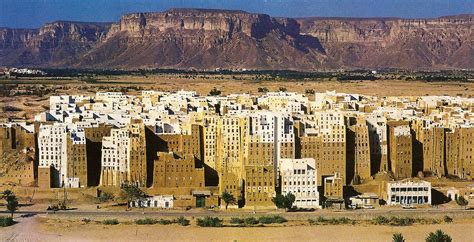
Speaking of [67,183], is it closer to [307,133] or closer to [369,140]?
[307,133]

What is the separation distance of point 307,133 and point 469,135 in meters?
14.9

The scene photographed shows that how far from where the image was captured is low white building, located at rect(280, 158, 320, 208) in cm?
7169

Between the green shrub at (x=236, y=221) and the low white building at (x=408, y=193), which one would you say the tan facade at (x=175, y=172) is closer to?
the green shrub at (x=236, y=221)

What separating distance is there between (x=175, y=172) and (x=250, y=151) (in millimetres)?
6363

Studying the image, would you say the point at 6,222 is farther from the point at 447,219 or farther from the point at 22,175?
the point at 447,219

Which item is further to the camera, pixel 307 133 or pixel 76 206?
pixel 307 133

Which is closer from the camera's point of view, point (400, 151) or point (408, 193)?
point (408, 193)

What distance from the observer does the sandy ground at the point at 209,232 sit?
61125 mm

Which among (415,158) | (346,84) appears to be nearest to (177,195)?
(415,158)

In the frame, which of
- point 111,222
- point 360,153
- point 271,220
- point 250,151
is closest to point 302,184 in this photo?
point 250,151

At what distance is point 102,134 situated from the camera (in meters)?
80.1

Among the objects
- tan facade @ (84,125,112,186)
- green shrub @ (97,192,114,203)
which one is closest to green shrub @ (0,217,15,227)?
green shrub @ (97,192,114,203)

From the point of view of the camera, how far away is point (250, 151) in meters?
76.0

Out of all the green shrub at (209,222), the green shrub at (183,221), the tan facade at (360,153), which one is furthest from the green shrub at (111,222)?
the tan facade at (360,153)
